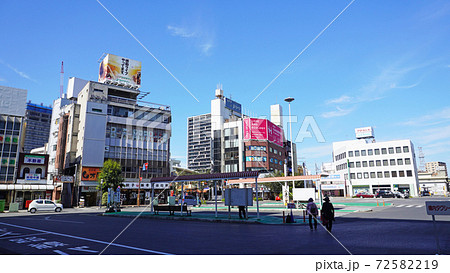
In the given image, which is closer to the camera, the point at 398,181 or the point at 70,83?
the point at 398,181

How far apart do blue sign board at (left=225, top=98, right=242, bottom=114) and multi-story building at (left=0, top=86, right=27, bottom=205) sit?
7525cm

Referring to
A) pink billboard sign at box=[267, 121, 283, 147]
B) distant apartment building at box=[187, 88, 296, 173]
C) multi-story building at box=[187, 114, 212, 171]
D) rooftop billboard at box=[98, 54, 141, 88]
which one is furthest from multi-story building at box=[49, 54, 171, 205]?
multi-story building at box=[187, 114, 212, 171]

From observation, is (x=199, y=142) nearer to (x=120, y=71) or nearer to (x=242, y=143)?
(x=242, y=143)

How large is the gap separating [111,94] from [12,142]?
73.4 ft

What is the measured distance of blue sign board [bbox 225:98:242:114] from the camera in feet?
387

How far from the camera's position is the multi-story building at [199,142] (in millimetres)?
157250

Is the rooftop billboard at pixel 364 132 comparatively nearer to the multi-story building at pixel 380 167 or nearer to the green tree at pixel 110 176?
the multi-story building at pixel 380 167

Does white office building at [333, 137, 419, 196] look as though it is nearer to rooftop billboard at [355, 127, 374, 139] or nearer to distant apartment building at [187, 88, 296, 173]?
rooftop billboard at [355, 127, 374, 139]

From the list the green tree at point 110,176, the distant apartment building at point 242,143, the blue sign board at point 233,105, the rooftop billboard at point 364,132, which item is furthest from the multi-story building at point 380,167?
the green tree at point 110,176

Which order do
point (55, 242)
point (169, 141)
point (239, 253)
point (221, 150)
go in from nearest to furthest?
point (239, 253) → point (55, 242) → point (169, 141) → point (221, 150)

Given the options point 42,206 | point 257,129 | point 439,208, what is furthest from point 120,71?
point 439,208
